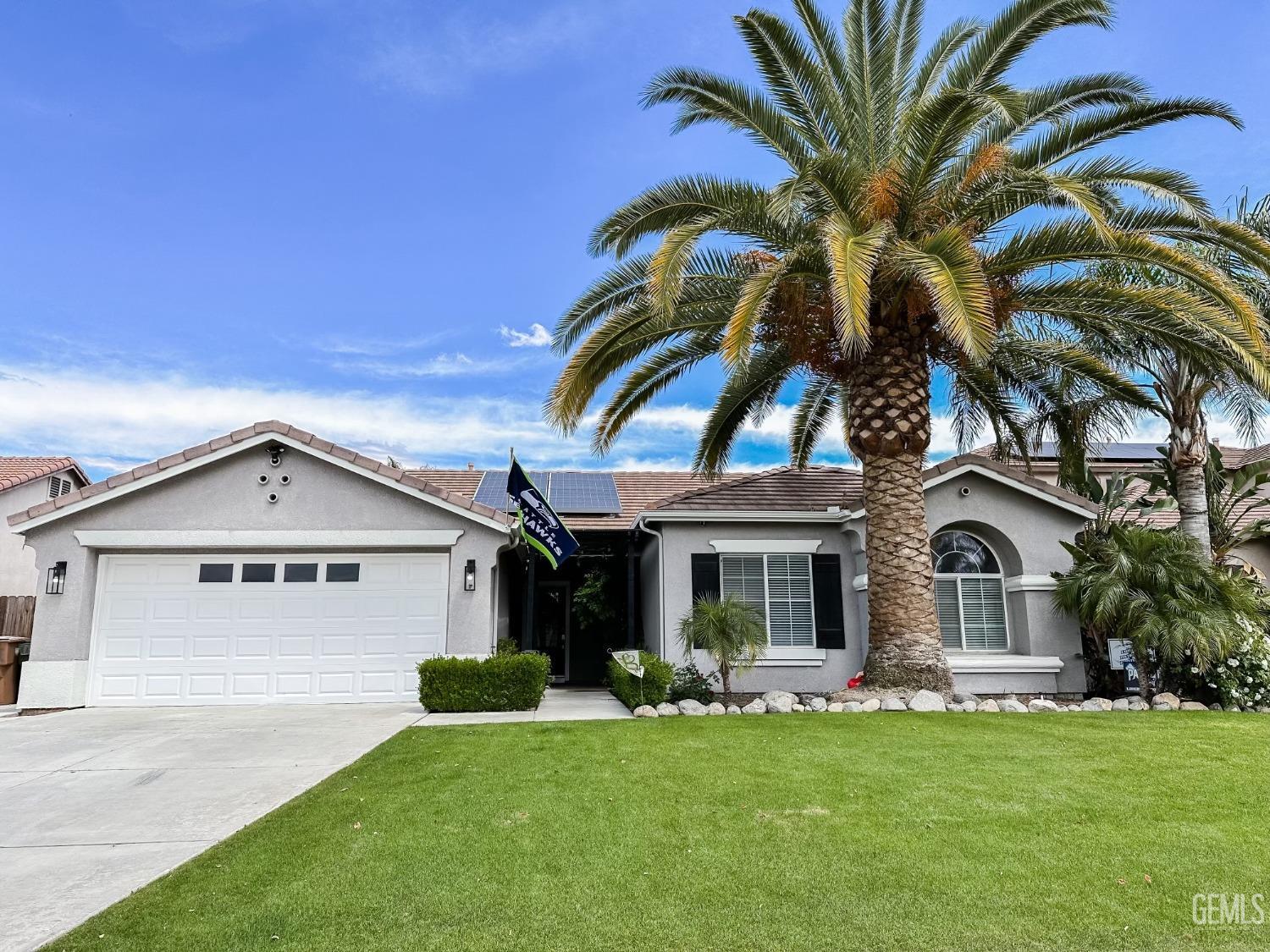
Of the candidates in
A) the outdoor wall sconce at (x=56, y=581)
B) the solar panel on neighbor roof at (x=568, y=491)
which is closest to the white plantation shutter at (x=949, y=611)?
the solar panel on neighbor roof at (x=568, y=491)

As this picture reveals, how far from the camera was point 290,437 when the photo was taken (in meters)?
13.0

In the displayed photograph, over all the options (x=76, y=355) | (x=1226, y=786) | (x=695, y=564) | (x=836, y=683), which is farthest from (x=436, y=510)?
(x=76, y=355)

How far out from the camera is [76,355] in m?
19.5

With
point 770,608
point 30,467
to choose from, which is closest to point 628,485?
point 770,608

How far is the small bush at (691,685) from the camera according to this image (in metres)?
12.3

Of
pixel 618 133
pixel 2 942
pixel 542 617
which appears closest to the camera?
pixel 2 942

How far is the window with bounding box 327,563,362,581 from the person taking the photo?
43.0 feet

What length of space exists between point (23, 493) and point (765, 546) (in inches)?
741

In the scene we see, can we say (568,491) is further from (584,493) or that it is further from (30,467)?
(30,467)

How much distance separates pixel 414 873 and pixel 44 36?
14587 mm

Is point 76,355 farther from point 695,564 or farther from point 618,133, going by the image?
point 695,564

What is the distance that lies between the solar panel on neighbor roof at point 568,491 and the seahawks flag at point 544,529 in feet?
11.5

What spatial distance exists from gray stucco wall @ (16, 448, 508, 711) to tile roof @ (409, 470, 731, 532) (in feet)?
12.6

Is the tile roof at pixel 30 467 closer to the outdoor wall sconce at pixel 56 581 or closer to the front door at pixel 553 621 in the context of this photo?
the outdoor wall sconce at pixel 56 581
